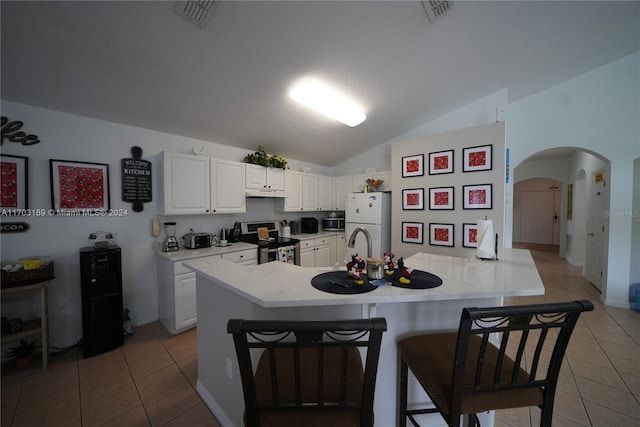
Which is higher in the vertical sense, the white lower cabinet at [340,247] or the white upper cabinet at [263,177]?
the white upper cabinet at [263,177]

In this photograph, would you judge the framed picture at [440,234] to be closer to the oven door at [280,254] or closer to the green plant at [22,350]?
the oven door at [280,254]

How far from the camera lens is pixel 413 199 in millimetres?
3490

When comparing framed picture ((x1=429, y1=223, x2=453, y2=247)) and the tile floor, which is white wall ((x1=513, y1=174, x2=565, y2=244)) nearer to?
the tile floor

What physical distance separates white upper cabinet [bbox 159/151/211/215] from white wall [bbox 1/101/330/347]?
0.26 metres

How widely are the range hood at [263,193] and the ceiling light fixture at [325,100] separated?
142cm

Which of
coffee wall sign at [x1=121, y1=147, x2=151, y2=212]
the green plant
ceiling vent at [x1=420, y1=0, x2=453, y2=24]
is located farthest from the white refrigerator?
the green plant

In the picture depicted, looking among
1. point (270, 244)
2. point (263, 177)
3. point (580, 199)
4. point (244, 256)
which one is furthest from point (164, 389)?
point (580, 199)

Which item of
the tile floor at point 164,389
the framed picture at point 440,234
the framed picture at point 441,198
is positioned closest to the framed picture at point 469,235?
the framed picture at point 440,234

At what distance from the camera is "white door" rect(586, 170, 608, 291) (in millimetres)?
3582

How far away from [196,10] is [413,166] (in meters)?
3.00

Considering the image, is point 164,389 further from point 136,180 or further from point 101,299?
point 136,180

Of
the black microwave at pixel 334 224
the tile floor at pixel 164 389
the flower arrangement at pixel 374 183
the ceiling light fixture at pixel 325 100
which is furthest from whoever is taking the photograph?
the black microwave at pixel 334 224

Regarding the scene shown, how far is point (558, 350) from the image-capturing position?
37.6 inches

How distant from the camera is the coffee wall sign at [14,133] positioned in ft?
6.47
